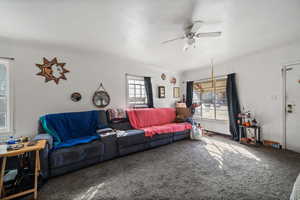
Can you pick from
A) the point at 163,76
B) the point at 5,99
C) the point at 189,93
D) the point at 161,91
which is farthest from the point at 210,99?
the point at 5,99

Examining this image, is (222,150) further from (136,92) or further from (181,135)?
(136,92)

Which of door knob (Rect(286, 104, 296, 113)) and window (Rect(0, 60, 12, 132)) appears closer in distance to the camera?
window (Rect(0, 60, 12, 132))

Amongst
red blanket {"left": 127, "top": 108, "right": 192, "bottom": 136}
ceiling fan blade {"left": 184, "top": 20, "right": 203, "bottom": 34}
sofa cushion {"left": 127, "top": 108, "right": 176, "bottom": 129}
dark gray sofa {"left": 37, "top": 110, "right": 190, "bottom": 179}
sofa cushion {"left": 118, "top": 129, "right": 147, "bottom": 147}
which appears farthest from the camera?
sofa cushion {"left": 127, "top": 108, "right": 176, "bottom": 129}

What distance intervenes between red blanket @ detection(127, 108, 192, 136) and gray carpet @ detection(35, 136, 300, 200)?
0.65m

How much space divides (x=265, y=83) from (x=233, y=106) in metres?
0.93

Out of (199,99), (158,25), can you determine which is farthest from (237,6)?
(199,99)

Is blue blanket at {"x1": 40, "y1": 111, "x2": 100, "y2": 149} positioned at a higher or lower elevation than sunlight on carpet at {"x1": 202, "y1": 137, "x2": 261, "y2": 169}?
higher

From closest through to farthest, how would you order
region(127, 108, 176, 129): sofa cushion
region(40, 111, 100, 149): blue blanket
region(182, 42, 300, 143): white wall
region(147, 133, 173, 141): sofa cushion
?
region(40, 111, 100, 149): blue blanket
region(182, 42, 300, 143): white wall
region(147, 133, 173, 141): sofa cushion
region(127, 108, 176, 129): sofa cushion

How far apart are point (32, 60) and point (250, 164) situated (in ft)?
15.7

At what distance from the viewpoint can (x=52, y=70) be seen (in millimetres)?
2760

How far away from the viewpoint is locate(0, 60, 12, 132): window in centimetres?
238

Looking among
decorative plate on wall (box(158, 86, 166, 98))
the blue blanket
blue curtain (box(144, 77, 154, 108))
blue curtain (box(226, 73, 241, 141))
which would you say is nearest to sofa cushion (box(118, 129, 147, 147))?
the blue blanket

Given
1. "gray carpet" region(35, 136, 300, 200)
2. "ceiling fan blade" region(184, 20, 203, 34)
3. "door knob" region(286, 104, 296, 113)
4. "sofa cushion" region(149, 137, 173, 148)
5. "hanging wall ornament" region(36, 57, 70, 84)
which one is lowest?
"gray carpet" region(35, 136, 300, 200)

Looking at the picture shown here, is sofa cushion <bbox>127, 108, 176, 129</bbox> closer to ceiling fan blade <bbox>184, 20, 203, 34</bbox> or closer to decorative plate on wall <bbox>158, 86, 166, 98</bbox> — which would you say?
decorative plate on wall <bbox>158, 86, 166, 98</bbox>
